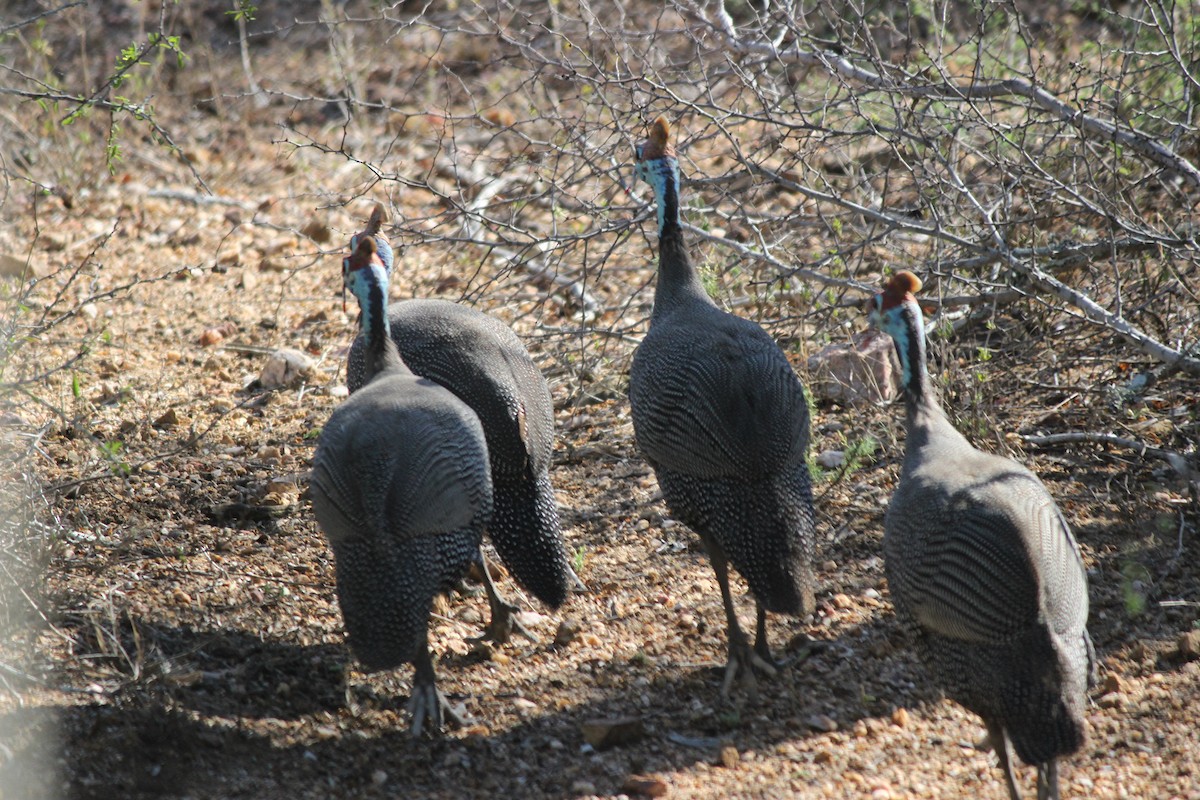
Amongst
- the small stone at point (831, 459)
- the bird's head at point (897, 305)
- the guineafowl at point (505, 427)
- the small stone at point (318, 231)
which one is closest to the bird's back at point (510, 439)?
the guineafowl at point (505, 427)

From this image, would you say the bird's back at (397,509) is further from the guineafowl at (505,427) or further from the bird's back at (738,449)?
the bird's back at (738,449)

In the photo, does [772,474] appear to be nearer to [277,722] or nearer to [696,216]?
[277,722]

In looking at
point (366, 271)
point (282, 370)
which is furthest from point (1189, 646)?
point (282, 370)

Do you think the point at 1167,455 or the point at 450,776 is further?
the point at 1167,455

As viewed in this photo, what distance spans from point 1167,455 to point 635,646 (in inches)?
76.2

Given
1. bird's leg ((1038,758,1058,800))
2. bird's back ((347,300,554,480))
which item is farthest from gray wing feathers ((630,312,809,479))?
bird's leg ((1038,758,1058,800))

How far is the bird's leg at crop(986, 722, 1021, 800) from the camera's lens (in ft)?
10.3

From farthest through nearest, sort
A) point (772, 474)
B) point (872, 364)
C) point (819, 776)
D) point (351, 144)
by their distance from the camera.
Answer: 1. point (351, 144)
2. point (872, 364)
3. point (772, 474)
4. point (819, 776)

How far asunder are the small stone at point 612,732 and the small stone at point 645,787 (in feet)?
0.72

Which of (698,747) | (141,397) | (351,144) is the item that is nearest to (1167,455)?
(698,747)

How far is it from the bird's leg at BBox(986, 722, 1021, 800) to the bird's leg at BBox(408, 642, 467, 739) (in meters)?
1.47

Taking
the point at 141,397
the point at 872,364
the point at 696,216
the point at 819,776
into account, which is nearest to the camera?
the point at 819,776

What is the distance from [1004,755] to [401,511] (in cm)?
167

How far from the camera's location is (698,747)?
3.60 meters
